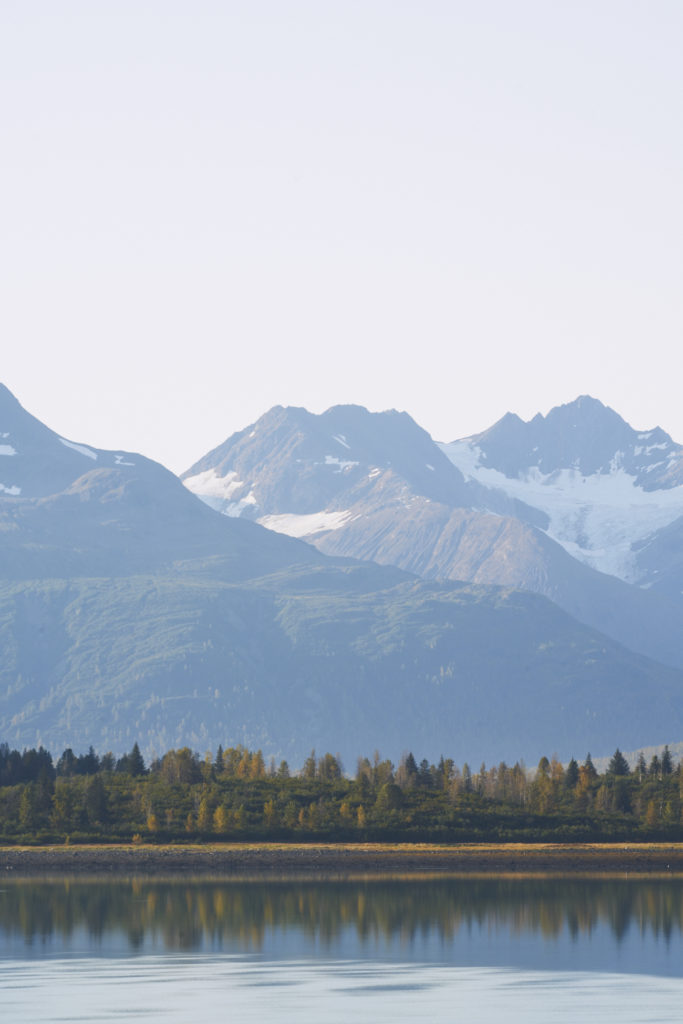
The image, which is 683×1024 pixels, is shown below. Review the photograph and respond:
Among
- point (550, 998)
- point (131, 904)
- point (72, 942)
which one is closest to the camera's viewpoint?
point (550, 998)

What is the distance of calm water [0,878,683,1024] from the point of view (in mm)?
113062

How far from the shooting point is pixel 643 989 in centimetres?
11981

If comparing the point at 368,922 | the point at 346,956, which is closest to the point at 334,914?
the point at 368,922

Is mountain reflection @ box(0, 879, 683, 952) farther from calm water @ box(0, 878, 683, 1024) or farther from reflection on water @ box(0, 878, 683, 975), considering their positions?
calm water @ box(0, 878, 683, 1024)

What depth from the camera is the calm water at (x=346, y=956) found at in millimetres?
113062

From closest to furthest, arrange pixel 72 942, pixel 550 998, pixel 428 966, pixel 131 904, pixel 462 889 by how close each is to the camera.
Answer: pixel 550 998 < pixel 428 966 < pixel 72 942 < pixel 131 904 < pixel 462 889

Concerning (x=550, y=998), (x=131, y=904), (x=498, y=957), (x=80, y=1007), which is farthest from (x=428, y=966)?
(x=131, y=904)

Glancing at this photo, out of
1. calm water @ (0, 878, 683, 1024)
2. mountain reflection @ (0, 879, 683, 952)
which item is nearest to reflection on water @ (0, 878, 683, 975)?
mountain reflection @ (0, 879, 683, 952)

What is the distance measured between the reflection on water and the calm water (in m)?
0.26

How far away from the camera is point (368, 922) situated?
536ft

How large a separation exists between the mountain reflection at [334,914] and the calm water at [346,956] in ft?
0.78

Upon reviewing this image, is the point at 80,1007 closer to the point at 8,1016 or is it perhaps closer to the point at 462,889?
the point at 8,1016

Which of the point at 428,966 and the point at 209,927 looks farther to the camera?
the point at 209,927

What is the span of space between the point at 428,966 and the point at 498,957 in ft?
24.0
